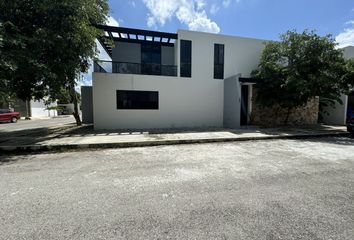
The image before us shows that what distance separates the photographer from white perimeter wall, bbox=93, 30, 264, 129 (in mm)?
10914

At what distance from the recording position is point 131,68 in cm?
1124

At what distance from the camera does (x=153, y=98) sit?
1156 centimetres

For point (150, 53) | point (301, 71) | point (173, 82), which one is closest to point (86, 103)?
point (150, 53)

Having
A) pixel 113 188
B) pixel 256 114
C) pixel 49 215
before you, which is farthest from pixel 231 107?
pixel 49 215

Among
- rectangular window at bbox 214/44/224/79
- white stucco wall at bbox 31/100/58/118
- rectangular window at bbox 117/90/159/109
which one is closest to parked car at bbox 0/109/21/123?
white stucco wall at bbox 31/100/58/118

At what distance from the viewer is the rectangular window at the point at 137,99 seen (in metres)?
11.1

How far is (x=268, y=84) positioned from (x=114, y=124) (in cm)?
1061

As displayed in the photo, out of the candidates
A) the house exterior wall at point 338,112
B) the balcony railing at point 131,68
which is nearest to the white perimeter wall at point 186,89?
the balcony railing at point 131,68

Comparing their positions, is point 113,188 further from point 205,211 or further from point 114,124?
point 114,124

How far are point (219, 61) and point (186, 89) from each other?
3420mm

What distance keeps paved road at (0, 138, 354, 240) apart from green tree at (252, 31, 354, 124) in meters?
6.64

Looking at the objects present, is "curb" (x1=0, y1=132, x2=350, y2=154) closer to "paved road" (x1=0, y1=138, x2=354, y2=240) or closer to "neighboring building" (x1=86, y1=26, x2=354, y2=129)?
"paved road" (x1=0, y1=138, x2=354, y2=240)

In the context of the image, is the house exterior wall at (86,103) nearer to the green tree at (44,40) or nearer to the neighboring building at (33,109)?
the green tree at (44,40)

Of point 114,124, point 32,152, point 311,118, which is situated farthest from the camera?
point 311,118
